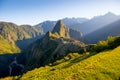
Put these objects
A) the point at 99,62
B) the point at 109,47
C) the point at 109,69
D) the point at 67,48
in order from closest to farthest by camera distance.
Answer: the point at 109,69 → the point at 99,62 → the point at 109,47 → the point at 67,48

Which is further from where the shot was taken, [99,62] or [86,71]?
[99,62]

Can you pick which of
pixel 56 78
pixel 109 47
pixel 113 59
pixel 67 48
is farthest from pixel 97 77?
pixel 67 48

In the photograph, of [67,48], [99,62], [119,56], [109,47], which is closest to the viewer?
[99,62]

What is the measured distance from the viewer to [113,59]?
159 ft

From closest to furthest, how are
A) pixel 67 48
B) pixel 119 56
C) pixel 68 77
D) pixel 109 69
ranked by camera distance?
1. pixel 68 77
2. pixel 109 69
3. pixel 119 56
4. pixel 67 48

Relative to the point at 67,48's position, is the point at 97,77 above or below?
above

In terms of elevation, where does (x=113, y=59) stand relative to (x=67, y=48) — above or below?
above

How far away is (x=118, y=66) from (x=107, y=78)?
650cm

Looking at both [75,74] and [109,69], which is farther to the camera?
[109,69]

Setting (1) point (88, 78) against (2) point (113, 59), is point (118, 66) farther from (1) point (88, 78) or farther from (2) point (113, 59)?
(1) point (88, 78)

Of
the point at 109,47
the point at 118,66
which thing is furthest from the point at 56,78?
the point at 109,47

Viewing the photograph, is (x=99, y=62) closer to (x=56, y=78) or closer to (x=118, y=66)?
(x=118, y=66)

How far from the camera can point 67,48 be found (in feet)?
578

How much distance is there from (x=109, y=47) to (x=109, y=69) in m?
30.9
